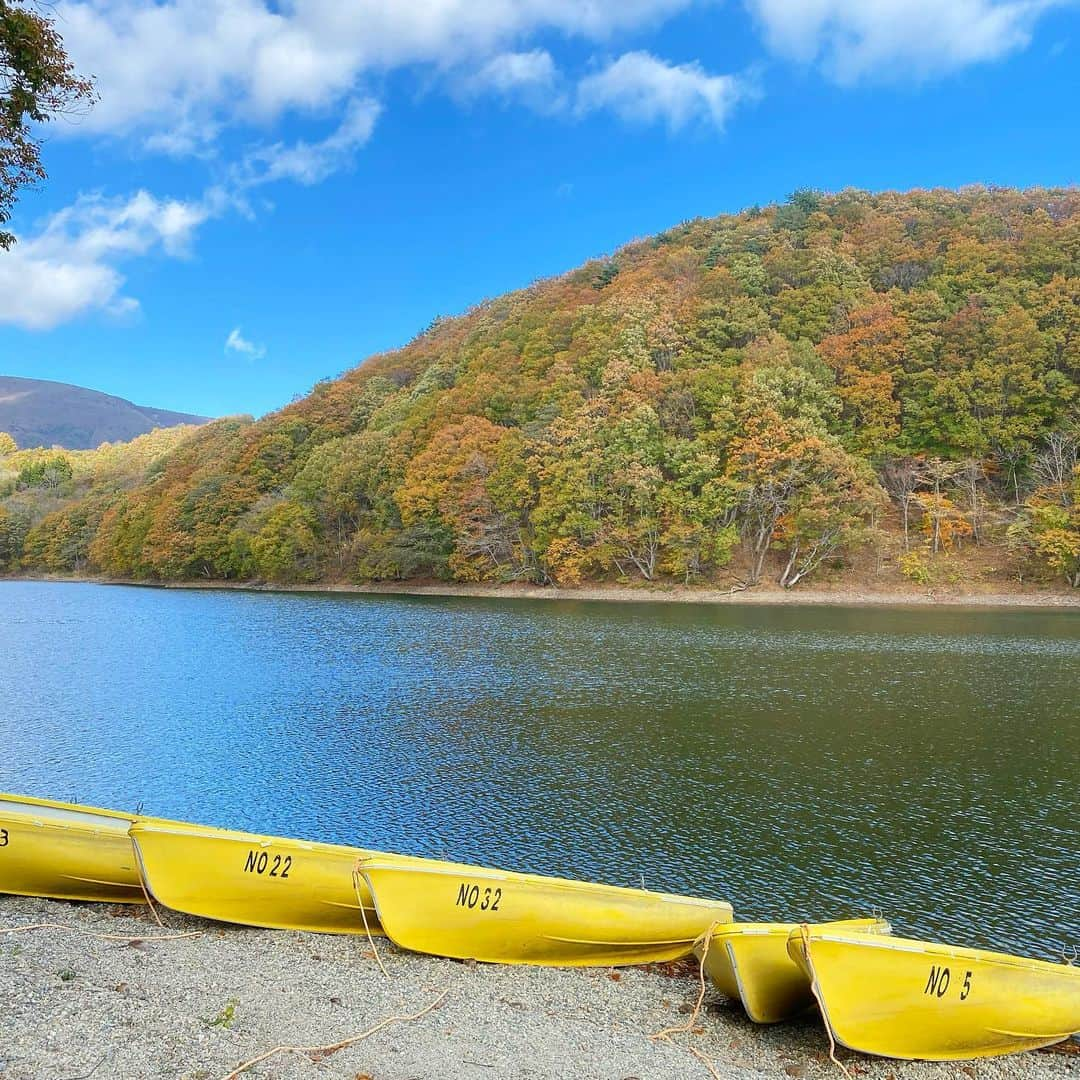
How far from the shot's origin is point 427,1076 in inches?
230

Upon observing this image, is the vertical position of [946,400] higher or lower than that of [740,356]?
lower

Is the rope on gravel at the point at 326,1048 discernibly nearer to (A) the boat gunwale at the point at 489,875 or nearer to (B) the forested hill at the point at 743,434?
(A) the boat gunwale at the point at 489,875

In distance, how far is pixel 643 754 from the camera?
1723cm

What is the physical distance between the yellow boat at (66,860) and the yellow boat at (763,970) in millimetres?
6645

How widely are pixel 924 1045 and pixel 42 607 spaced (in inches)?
2535

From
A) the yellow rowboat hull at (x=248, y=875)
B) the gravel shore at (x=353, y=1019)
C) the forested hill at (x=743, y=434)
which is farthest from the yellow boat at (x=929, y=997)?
the forested hill at (x=743, y=434)

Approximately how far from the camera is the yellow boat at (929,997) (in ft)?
21.4

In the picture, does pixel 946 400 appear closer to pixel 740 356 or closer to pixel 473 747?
pixel 740 356

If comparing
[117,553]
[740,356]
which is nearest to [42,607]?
[117,553]

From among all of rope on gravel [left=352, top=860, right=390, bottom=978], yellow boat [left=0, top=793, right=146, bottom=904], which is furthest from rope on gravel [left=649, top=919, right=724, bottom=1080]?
yellow boat [left=0, top=793, right=146, bottom=904]

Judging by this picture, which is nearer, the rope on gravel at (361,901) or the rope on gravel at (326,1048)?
the rope on gravel at (326,1048)

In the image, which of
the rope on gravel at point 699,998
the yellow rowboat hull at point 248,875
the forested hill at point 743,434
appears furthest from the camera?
the forested hill at point 743,434

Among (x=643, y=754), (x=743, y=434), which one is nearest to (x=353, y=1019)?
(x=643, y=754)

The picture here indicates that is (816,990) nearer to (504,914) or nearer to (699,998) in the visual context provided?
(699,998)
